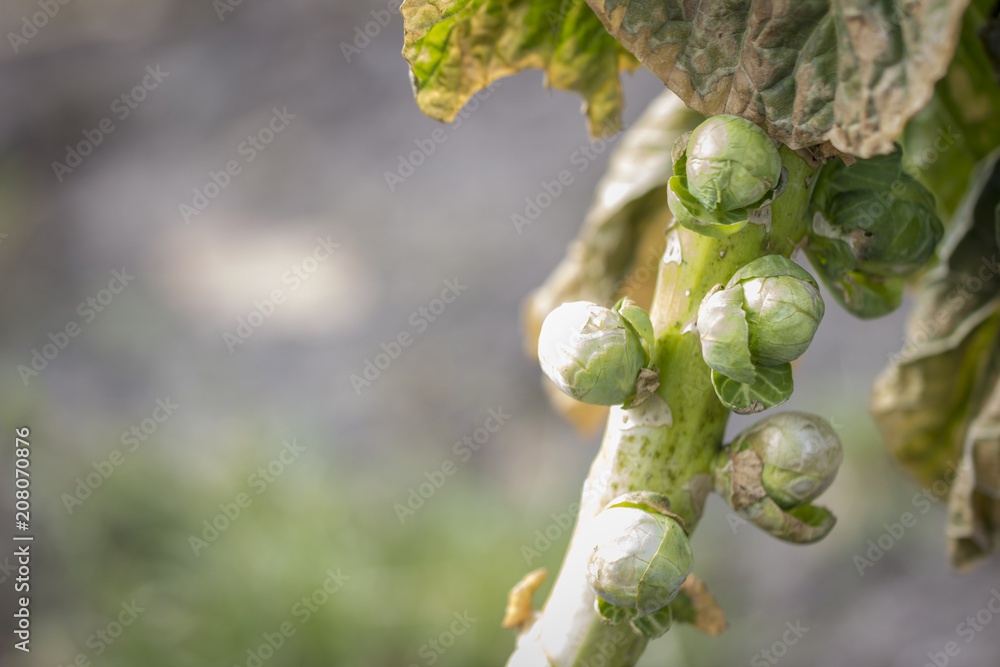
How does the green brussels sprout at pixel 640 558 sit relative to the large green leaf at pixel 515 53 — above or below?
below

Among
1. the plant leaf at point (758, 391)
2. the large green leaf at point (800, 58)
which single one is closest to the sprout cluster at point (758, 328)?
the plant leaf at point (758, 391)

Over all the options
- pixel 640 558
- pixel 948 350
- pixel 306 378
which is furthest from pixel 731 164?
pixel 306 378

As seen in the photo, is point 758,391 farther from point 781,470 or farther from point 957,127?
point 957,127

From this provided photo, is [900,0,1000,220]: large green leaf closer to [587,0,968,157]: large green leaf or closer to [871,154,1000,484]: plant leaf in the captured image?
[871,154,1000,484]: plant leaf

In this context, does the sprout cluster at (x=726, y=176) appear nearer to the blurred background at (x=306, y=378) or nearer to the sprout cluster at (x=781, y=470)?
the sprout cluster at (x=781, y=470)

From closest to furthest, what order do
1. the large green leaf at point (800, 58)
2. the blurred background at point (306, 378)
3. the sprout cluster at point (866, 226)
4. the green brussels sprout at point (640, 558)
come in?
the large green leaf at point (800, 58)
the green brussels sprout at point (640, 558)
the sprout cluster at point (866, 226)
the blurred background at point (306, 378)

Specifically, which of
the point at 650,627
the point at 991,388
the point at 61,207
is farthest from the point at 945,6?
the point at 61,207

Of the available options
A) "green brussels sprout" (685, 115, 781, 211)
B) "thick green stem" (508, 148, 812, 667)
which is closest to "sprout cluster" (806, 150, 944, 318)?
"thick green stem" (508, 148, 812, 667)

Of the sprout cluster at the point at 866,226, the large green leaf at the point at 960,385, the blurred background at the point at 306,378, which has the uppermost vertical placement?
the sprout cluster at the point at 866,226
